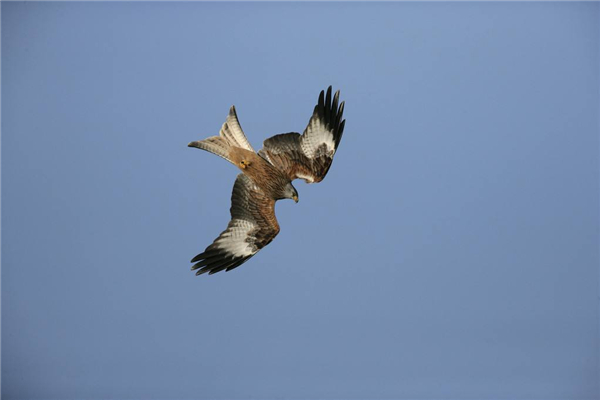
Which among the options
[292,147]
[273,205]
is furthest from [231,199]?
[292,147]

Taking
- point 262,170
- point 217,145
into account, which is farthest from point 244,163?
point 217,145

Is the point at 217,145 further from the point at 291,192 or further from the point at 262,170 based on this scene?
the point at 291,192

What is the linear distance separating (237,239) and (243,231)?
73 millimetres

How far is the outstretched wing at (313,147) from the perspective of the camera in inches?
160

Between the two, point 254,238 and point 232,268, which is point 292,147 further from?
point 232,268

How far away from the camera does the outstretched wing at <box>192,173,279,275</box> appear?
394 cm

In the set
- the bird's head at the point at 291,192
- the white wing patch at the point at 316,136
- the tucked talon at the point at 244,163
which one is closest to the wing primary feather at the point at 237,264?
the bird's head at the point at 291,192

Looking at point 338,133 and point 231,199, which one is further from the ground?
point 338,133

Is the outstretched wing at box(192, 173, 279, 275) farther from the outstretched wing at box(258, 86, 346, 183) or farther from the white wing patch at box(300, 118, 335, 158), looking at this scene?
the white wing patch at box(300, 118, 335, 158)

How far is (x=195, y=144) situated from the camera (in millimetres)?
3941

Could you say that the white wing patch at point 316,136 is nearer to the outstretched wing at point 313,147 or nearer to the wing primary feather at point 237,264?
the outstretched wing at point 313,147

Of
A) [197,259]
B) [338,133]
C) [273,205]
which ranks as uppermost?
[338,133]

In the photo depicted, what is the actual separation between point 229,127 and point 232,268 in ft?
3.34

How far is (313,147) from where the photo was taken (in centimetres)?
409
